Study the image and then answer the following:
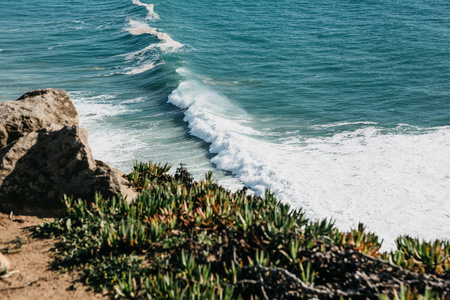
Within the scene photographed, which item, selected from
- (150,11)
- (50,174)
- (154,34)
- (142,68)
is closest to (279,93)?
(142,68)

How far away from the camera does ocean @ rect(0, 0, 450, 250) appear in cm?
1630

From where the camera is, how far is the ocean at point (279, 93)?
53.5 ft

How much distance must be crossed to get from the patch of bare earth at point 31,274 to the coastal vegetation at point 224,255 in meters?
0.19

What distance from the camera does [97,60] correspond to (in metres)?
36.1

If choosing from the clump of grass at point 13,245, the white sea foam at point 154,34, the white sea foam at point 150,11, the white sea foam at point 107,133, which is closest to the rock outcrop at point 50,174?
the clump of grass at point 13,245

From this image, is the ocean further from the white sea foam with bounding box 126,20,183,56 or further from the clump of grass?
the clump of grass

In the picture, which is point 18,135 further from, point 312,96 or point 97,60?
point 97,60

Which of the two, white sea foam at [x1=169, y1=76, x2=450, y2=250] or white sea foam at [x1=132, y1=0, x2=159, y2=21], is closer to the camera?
white sea foam at [x1=169, y1=76, x2=450, y2=250]

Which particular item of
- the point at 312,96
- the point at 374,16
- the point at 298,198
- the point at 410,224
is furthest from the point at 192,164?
the point at 374,16

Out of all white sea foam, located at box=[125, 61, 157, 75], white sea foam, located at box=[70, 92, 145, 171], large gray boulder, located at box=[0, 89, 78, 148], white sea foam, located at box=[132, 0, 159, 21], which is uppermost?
white sea foam, located at box=[132, 0, 159, 21]

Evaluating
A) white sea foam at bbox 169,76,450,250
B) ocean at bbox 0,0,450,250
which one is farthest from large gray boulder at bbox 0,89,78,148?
white sea foam at bbox 169,76,450,250

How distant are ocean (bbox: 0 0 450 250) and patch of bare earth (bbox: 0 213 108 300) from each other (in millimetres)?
8770

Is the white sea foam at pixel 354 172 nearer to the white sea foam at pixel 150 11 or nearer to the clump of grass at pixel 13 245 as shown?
the clump of grass at pixel 13 245

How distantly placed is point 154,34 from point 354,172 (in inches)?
1169
